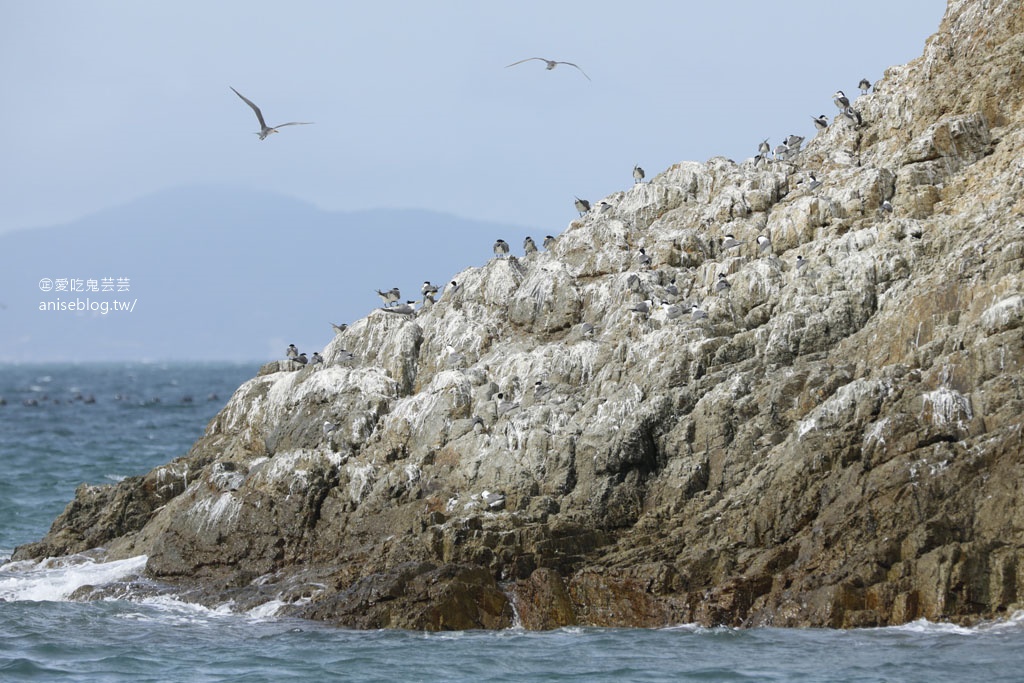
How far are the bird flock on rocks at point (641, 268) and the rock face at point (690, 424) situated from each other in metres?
0.13

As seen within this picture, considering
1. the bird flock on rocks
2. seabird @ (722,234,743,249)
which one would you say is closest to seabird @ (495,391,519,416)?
the bird flock on rocks

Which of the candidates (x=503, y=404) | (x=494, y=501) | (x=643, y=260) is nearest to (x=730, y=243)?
(x=643, y=260)

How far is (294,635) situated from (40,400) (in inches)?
3276

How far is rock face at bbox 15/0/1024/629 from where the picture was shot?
20.7 m

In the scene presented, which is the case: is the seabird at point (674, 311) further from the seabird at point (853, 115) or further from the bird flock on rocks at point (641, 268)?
the seabird at point (853, 115)

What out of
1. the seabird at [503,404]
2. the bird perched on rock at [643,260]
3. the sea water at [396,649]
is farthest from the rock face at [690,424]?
the sea water at [396,649]

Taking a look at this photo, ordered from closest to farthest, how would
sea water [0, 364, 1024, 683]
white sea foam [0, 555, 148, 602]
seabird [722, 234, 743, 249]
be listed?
1. sea water [0, 364, 1024, 683]
2. white sea foam [0, 555, 148, 602]
3. seabird [722, 234, 743, 249]

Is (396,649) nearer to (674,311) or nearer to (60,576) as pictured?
(674,311)

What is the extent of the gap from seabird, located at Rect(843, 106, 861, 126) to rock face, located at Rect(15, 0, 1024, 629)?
18 cm

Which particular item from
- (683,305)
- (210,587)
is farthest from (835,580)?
(210,587)

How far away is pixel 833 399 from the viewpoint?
2231cm

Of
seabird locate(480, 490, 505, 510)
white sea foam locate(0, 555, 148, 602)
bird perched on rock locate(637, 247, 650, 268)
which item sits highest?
bird perched on rock locate(637, 247, 650, 268)

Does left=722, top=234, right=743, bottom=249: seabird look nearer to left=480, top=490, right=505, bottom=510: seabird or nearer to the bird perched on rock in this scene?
the bird perched on rock

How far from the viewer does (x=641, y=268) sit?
27672 mm
